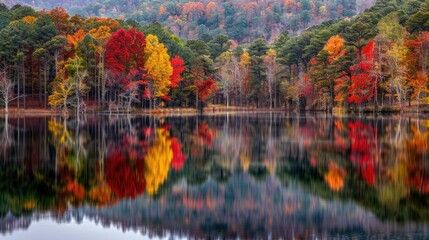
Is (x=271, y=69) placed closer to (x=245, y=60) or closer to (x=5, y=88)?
Answer: (x=245, y=60)

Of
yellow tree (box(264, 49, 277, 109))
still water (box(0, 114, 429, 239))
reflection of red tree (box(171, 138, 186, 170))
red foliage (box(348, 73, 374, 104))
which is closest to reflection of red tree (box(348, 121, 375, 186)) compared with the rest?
still water (box(0, 114, 429, 239))

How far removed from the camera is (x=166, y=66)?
246 feet

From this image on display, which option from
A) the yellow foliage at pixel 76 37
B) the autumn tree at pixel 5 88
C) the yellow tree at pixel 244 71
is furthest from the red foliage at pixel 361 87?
the autumn tree at pixel 5 88

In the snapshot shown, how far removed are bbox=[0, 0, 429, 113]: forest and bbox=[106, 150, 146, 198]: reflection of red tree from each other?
4690 centimetres

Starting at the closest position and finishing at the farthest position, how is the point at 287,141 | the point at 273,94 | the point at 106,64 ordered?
1. the point at 287,141
2. the point at 106,64
3. the point at 273,94

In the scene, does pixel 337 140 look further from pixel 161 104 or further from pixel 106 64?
pixel 161 104

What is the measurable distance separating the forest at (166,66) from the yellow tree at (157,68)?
15 centimetres

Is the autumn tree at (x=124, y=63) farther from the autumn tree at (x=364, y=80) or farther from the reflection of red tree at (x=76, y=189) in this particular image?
the reflection of red tree at (x=76, y=189)

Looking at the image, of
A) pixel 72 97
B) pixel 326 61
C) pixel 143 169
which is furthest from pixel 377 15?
pixel 143 169

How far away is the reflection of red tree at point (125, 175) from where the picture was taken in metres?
13.3

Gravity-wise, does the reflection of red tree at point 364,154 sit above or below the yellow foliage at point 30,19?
below

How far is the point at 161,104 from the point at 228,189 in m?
69.1

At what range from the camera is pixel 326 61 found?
259 ft

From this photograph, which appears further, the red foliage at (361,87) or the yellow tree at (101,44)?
the yellow tree at (101,44)
